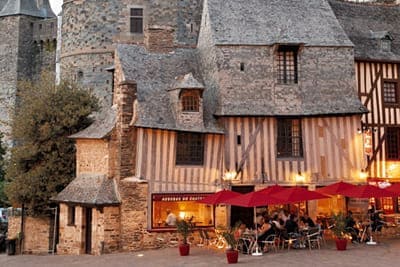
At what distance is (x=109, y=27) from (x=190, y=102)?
12.1 meters

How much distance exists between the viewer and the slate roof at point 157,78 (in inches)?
670

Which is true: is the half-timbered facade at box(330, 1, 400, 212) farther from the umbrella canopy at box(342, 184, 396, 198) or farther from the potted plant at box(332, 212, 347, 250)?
the potted plant at box(332, 212, 347, 250)

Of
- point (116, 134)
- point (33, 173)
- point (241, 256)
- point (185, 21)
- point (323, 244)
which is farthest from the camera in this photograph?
point (185, 21)

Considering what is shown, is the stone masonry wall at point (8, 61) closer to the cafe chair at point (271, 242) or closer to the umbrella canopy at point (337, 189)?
the umbrella canopy at point (337, 189)

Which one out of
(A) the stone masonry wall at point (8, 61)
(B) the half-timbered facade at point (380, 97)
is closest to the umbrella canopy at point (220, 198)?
(B) the half-timbered facade at point (380, 97)

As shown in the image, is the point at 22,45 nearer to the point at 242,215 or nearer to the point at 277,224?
the point at 242,215

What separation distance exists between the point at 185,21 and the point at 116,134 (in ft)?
41.8

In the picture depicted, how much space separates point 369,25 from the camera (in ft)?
73.2

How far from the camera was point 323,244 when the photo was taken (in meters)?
15.9

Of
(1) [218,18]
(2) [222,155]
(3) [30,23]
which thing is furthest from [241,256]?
(3) [30,23]

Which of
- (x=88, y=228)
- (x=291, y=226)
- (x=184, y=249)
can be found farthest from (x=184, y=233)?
(x=88, y=228)

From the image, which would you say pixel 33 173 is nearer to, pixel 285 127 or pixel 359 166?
pixel 285 127

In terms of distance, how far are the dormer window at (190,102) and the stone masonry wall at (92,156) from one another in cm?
286

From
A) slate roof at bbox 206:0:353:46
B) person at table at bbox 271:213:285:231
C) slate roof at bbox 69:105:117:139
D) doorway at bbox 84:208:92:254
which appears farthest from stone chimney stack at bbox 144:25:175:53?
person at table at bbox 271:213:285:231
